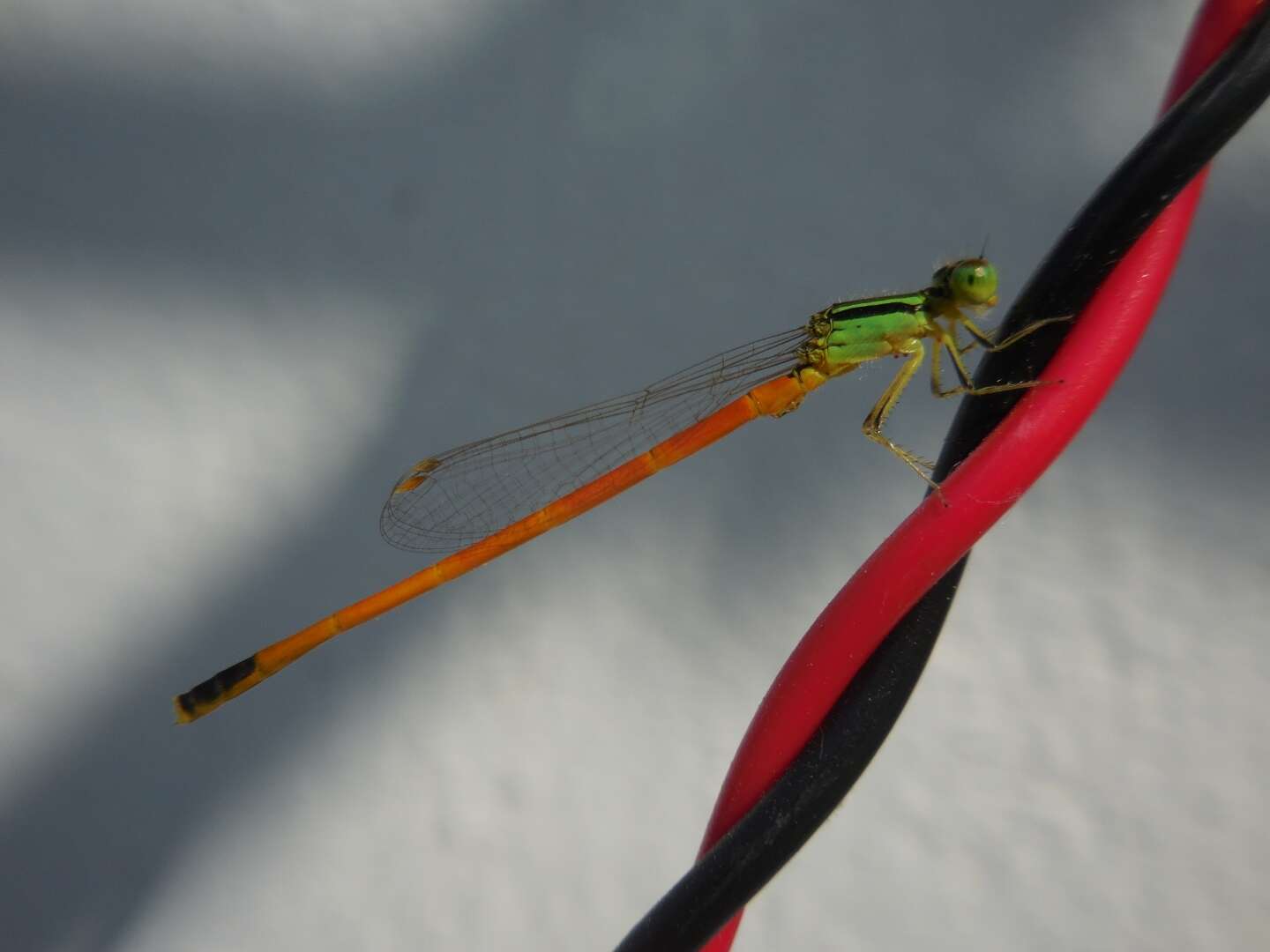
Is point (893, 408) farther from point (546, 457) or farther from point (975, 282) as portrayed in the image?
point (546, 457)

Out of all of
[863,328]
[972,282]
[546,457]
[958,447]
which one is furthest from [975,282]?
[546,457]

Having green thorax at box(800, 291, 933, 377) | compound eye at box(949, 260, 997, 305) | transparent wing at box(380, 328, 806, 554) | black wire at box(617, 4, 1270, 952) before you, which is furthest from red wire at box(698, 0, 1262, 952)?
transparent wing at box(380, 328, 806, 554)

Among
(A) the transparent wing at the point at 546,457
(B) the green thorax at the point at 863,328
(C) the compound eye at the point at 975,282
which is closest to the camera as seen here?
(C) the compound eye at the point at 975,282

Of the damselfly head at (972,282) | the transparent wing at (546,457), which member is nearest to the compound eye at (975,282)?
the damselfly head at (972,282)

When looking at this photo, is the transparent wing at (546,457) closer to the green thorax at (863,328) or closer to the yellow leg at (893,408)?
the green thorax at (863,328)

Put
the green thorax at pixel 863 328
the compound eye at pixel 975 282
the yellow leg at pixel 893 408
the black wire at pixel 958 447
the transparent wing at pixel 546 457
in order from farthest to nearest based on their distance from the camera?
1. the transparent wing at pixel 546 457
2. the green thorax at pixel 863 328
3. the yellow leg at pixel 893 408
4. the compound eye at pixel 975 282
5. the black wire at pixel 958 447

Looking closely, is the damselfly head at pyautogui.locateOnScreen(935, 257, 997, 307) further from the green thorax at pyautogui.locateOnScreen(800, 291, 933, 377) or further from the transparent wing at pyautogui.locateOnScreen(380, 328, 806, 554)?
the transparent wing at pyautogui.locateOnScreen(380, 328, 806, 554)

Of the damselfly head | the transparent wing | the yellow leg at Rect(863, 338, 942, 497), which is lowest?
the transparent wing

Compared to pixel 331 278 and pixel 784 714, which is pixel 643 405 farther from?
pixel 784 714
